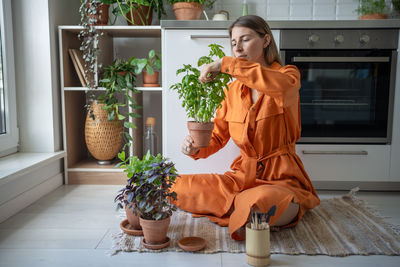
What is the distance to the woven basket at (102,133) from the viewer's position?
245 cm

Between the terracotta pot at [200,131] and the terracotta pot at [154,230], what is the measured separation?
37cm

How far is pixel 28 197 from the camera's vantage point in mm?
2086

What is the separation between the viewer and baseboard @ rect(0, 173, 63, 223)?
6.14ft

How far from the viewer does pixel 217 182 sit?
1.90 metres

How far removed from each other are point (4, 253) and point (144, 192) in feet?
1.99

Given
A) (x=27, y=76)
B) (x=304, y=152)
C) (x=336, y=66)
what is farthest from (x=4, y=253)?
(x=336, y=66)

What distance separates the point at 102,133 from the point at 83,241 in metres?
0.99

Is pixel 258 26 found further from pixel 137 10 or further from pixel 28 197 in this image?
pixel 28 197

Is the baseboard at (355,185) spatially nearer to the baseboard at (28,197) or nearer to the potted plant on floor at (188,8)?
the potted plant on floor at (188,8)

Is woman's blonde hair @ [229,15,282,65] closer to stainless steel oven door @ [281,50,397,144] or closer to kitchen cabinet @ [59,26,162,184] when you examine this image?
stainless steel oven door @ [281,50,397,144]

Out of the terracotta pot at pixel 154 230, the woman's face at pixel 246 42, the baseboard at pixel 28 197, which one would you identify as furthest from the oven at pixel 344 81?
the baseboard at pixel 28 197

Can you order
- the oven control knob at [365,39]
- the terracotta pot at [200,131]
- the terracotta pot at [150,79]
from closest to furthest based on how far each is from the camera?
the terracotta pot at [200,131]
the oven control knob at [365,39]
the terracotta pot at [150,79]

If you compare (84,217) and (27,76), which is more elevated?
(27,76)

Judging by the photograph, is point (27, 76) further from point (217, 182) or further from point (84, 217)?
point (217, 182)
